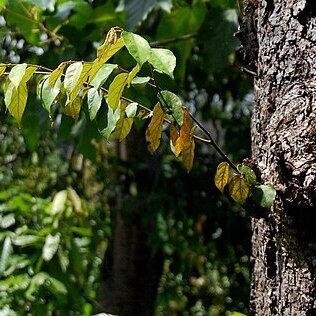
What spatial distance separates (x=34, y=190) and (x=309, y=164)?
2.30 m

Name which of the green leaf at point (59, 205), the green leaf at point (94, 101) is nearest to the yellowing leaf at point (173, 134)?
the green leaf at point (94, 101)

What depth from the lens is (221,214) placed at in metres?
3.01

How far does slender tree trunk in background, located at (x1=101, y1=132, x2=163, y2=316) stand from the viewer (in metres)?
2.84

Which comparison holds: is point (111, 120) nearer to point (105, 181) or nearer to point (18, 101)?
point (18, 101)

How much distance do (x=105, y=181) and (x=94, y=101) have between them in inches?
86.5

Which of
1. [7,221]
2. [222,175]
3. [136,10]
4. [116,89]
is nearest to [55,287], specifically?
[7,221]

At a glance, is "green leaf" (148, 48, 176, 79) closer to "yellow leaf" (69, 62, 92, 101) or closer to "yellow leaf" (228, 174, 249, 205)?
"yellow leaf" (69, 62, 92, 101)

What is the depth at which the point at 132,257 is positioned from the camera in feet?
9.45

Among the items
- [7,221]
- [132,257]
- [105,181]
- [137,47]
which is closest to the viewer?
[137,47]

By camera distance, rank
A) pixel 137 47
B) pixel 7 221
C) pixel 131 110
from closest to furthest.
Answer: pixel 137 47 → pixel 131 110 → pixel 7 221

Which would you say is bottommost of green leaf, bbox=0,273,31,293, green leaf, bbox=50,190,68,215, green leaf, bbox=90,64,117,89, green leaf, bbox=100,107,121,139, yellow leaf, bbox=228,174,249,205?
green leaf, bbox=0,273,31,293

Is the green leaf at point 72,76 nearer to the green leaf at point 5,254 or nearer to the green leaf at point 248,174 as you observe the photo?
the green leaf at point 248,174

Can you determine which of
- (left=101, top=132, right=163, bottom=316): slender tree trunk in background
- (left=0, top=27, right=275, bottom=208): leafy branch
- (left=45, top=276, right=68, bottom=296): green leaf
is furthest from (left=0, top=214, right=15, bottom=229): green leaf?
(left=0, top=27, right=275, bottom=208): leafy branch

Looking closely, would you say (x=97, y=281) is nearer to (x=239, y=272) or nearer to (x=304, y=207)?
(x=239, y=272)
